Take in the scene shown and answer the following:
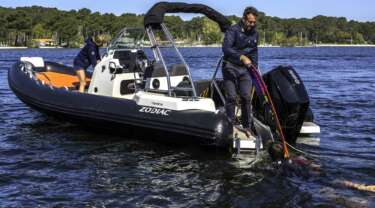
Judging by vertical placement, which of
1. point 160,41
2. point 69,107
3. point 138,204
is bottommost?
point 138,204

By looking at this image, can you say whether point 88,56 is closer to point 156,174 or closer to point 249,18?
point 156,174

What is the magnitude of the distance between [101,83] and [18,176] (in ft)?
11.3

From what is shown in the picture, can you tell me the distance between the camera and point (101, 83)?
424 inches

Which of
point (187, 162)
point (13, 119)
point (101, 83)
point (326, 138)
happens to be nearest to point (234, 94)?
point (187, 162)

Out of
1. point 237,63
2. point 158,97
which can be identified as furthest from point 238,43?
point 158,97

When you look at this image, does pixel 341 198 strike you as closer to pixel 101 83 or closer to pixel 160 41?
pixel 160 41

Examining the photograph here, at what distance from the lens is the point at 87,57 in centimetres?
1160

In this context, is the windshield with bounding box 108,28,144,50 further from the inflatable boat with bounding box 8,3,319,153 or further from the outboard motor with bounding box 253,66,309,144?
the outboard motor with bounding box 253,66,309,144

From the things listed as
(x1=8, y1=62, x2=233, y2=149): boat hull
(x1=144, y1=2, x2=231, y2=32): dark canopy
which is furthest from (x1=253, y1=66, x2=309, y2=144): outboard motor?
(x1=144, y1=2, x2=231, y2=32): dark canopy

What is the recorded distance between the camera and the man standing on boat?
7.96 metres

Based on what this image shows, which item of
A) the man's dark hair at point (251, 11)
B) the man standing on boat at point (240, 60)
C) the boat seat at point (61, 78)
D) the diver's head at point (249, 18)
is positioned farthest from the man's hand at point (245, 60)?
the boat seat at point (61, 78)

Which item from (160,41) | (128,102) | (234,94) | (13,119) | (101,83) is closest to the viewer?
(234,94)

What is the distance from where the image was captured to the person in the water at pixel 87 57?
A: 11.4 metres

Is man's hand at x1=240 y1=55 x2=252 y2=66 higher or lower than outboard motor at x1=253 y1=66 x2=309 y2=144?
higher
